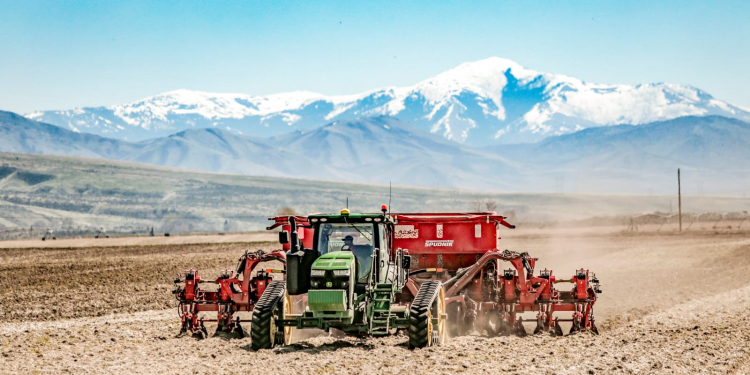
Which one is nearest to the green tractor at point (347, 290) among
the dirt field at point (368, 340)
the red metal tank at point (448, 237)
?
the dirt field at point (368, 340)

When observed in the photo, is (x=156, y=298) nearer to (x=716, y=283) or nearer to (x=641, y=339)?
(x=641, y=339)

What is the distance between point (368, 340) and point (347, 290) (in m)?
2.24

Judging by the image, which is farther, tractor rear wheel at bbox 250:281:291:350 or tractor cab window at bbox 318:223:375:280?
tractor cab window at bbox 318:223:375:280

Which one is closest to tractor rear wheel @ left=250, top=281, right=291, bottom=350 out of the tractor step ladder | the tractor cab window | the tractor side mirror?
the tractor cab window

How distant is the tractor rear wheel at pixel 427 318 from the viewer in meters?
14.1

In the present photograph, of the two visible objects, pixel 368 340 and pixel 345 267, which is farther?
pixel 368 340

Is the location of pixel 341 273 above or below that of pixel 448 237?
below

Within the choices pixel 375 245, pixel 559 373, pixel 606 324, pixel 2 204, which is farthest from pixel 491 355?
pixel 2 204

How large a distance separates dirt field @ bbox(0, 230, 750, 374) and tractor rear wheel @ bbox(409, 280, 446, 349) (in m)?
0.23

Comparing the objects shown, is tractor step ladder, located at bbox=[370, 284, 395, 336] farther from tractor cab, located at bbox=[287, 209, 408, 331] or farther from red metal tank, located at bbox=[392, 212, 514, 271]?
red metal tank, located at bbox=[392, 212, 514, 271]

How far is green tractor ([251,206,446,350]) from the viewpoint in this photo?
44.7 feet

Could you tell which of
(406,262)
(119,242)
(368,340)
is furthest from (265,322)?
(119,242)

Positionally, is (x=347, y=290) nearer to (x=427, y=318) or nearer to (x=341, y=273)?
(x=341, y=273)

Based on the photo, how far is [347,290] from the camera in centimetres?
1359
